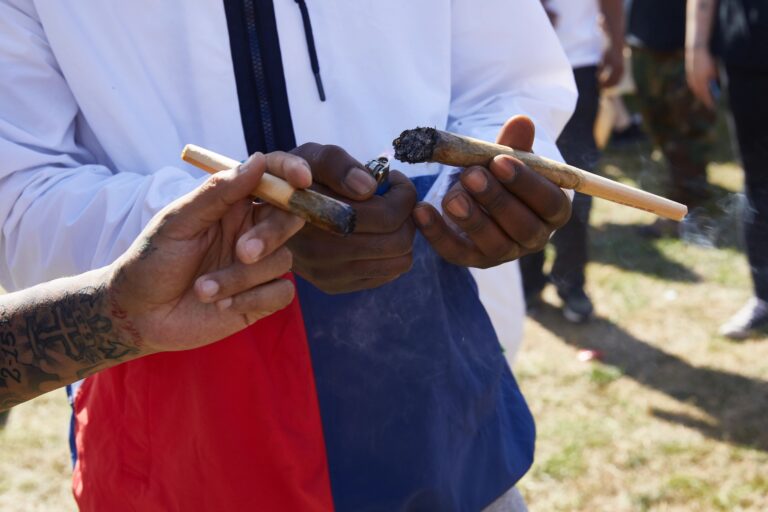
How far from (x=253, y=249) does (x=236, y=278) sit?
6cm

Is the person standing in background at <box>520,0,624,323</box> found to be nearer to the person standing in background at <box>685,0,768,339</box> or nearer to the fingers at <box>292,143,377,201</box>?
the person standing in background at <box>685,0,768,339</box>

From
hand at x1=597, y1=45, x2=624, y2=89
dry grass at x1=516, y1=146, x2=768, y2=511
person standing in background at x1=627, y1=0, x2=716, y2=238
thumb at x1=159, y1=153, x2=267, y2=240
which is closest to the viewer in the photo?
thumb at x1=159, y1=153, x2=267, y2=240

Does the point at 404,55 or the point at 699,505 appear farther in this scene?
the point at 699,505

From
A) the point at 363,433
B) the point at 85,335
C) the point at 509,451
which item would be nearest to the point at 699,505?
the point at 509,451

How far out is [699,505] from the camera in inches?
135

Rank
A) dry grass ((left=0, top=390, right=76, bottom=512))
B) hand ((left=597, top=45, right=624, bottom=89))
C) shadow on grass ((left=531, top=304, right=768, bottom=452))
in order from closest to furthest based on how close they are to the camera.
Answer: dry grass ((left=0, top=390, right=76, bottom=512))
shadow on grass ((left=531, top=304, right=768, bottom=452))
hand ((left=597, top=45, right=624, bottom=89))

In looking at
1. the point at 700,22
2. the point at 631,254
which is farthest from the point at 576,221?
the point at 631,254

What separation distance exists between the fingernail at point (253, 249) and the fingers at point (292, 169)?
0.36ft

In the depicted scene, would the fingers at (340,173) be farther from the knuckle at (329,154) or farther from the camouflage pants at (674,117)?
the camouflage pants at (674,117)

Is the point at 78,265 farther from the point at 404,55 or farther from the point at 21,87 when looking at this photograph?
the point at 404,55

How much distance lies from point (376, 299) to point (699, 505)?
90.6 inches

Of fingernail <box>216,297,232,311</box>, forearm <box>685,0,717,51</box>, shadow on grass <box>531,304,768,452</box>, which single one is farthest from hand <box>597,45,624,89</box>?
fingernail <box>216,297,232,311</box>

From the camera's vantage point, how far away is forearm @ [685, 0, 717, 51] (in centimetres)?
449

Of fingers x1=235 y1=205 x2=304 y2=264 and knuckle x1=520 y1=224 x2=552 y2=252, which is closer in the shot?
fingers x1=235 y1=205 x2=304 y2=264
